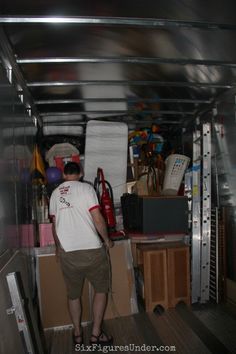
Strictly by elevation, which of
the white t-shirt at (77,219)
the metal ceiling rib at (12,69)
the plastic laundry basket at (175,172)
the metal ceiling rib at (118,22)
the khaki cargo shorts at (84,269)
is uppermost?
the metal ceiling rib at (118,22)

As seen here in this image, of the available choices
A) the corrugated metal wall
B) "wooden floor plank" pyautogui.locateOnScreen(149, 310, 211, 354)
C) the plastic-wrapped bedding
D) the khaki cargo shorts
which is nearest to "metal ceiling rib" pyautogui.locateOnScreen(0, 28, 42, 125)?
the corrugated metal wall

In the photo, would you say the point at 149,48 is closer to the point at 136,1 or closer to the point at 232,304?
the point at 136,1

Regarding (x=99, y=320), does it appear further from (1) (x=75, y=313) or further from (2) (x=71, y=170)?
(2) (x=71, y=170)

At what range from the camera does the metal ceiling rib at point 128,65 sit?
1.53 meters

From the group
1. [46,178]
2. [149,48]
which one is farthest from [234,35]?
[46,178]

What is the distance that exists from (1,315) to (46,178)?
2281 millimetres

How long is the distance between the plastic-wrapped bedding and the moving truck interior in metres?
0.01

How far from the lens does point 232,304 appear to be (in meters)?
3.06

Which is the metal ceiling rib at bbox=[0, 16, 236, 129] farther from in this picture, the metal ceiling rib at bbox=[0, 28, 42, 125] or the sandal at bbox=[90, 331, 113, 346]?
the sandal at bbox=[90, 331, 113, 346]

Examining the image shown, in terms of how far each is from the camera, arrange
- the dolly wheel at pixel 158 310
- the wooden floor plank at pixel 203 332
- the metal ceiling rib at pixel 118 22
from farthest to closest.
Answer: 1. the dolly wheel at pixel 158 310
2. the wooden floor plank at pixel 203 332
3. the metal ceiling rib at pixel 118 22

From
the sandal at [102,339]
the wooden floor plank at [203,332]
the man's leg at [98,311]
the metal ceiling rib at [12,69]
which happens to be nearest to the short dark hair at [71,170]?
the metal ceiling rib at [12,69]

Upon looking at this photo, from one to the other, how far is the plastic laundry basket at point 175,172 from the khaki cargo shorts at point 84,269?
1335 mm

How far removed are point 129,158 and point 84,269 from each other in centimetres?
189

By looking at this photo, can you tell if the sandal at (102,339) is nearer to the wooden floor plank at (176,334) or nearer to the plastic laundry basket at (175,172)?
the wooden floor plank at (176,334)
